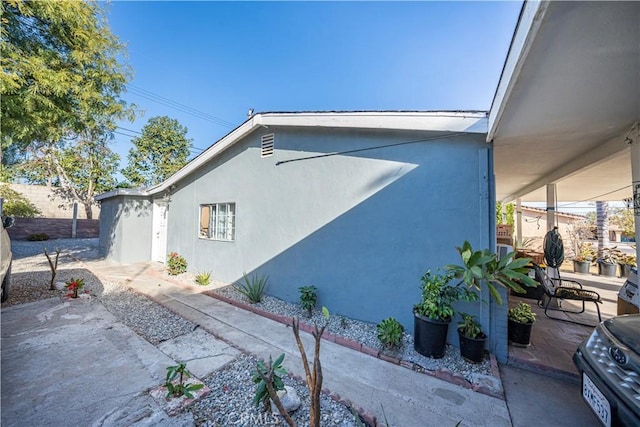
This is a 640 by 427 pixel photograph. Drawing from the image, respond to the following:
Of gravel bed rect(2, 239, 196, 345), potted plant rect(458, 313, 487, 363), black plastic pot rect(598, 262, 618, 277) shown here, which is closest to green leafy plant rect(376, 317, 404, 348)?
potted plant rect(458, 313, 487, 363)

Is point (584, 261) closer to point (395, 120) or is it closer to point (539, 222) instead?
point (539, 222)

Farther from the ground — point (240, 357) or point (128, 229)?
point (128, 229)

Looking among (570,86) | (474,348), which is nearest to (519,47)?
(570,86)

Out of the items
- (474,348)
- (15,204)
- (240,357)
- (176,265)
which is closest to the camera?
(474,348)

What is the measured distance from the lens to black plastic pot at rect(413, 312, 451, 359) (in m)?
3.23

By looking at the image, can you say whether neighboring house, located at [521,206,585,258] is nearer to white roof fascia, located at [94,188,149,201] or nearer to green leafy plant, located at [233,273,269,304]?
green leafy plant, located at [233,273,269,304]

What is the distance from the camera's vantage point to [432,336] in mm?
3252

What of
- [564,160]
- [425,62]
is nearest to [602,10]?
[564,160]

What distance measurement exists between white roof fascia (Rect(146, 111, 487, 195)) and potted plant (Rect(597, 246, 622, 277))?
1019 cm

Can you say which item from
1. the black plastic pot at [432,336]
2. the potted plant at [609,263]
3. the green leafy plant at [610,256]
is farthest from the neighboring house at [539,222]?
the black plastic pot at [432,336]

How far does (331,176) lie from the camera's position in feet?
16.1

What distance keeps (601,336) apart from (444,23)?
5.13 metres

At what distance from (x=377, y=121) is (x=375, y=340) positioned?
3525 millimetres

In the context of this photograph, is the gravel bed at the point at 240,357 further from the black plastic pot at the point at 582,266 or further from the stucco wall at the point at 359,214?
the black plastic pot at the point at 582,266
